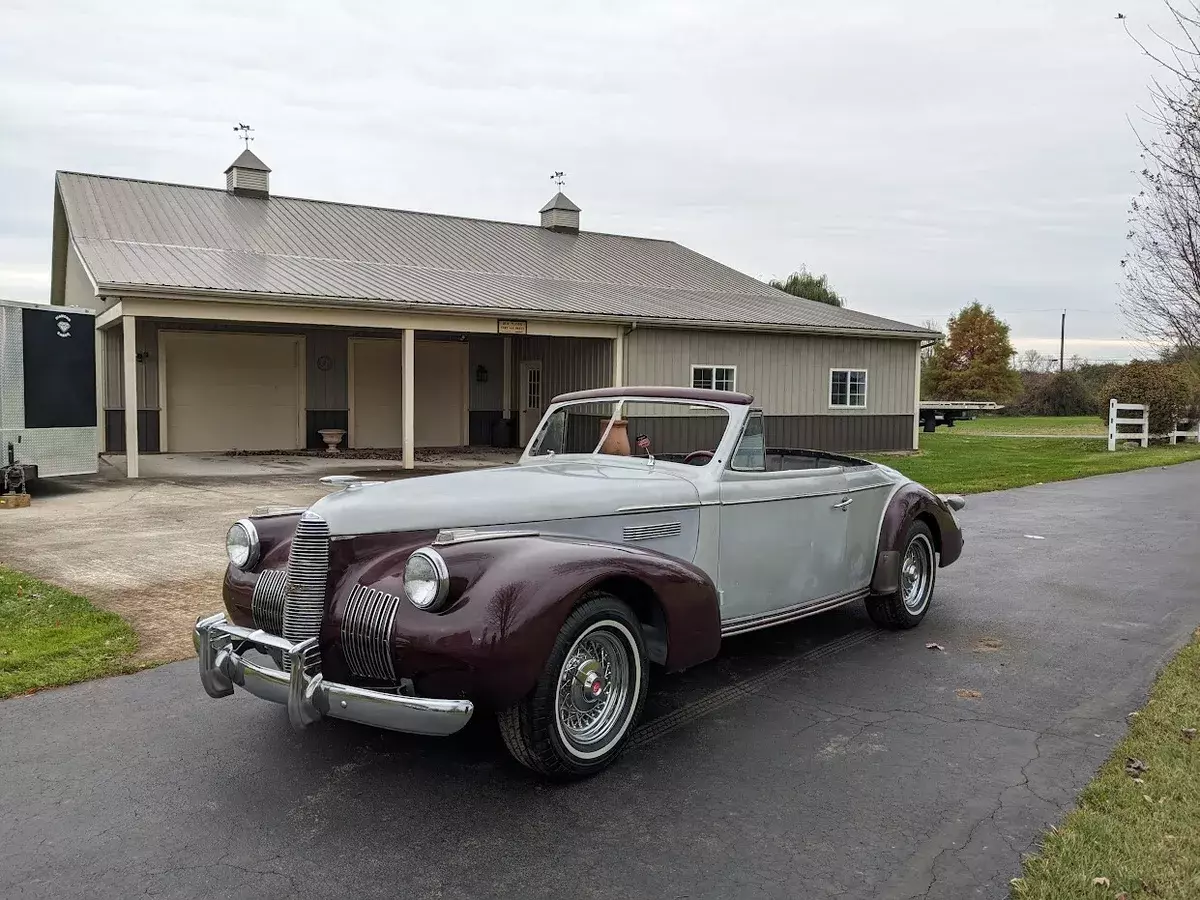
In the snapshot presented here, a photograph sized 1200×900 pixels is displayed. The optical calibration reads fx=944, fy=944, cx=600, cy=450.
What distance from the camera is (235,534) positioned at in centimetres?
441

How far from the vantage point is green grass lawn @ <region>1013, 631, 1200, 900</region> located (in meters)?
3.01

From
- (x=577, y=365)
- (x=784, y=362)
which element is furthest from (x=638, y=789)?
(x=784, y=362)

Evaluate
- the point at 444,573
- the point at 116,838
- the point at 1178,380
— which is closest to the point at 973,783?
the point at 444,573

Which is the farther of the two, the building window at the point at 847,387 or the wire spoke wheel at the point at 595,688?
the building window at the point at 847,387

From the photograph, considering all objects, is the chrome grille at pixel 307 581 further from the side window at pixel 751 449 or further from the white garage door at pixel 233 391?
the white garage door at pixel 233 391

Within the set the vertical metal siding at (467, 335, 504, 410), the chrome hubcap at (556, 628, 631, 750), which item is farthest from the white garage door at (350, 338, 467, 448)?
the chrome hubcap at (556, 628, 631, 750)

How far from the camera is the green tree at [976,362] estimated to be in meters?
51.5

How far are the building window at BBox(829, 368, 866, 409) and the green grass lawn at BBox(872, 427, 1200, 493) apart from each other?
1.86m

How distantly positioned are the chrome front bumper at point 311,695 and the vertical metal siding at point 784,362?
1564 cm

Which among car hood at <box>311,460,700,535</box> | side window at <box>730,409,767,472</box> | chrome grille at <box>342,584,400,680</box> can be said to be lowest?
chrome grille at <box>342,584,400,680</box>

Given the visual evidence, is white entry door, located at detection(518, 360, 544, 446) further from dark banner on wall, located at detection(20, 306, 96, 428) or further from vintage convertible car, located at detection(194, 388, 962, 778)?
vintage convertible car, located at detection(194, 388, 962, 778)

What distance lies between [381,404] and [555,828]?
65.5 ft

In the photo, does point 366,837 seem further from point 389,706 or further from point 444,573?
point 444,573

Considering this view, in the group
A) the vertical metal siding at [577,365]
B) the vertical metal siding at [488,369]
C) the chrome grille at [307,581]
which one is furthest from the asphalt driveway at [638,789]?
the vertical metal siding at [488,369]
